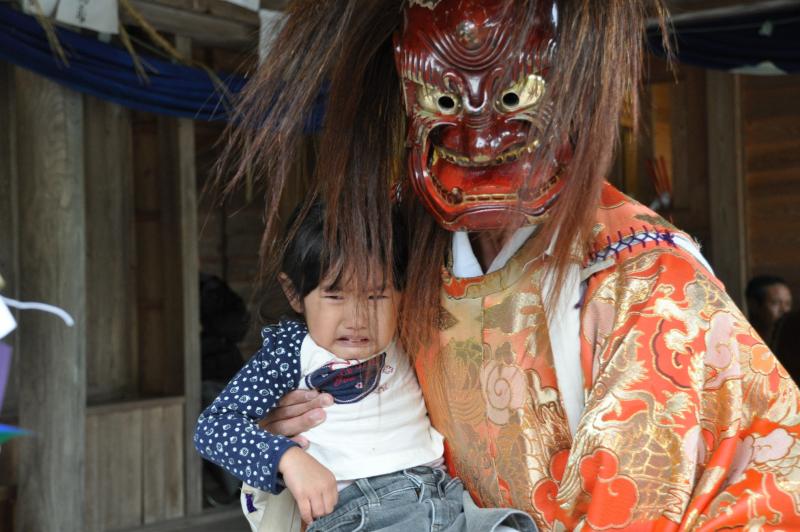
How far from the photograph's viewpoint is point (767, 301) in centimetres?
612

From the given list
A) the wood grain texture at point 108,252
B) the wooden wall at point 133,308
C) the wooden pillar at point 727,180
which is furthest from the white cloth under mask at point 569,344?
the wooden pillar at point 727,180

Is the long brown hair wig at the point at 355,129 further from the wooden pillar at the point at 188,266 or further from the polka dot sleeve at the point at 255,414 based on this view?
the wooden pillar at the point at 188,266

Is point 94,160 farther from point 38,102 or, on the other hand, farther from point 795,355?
point 795,355

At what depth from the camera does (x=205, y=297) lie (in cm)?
641

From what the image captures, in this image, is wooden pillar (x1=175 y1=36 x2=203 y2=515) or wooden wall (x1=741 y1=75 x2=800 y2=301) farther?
wooden wall (x1=741 y1=75 x2=800 y2=301)

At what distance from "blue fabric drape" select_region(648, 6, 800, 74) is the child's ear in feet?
10.7

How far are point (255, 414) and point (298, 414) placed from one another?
79mm

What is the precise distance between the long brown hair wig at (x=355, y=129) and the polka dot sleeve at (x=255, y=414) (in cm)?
17

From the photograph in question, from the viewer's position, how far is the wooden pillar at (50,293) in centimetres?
437

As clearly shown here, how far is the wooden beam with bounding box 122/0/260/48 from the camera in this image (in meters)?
4.90

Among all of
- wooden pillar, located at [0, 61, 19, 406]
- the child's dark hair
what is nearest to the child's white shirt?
the child's dark hair

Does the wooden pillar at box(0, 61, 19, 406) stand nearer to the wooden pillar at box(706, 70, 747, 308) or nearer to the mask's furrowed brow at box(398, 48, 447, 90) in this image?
the mask's furrowed brow at box(398, 48, 447, 90)

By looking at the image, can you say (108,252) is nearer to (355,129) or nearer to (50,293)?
(50,293)

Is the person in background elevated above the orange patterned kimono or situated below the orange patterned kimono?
below
